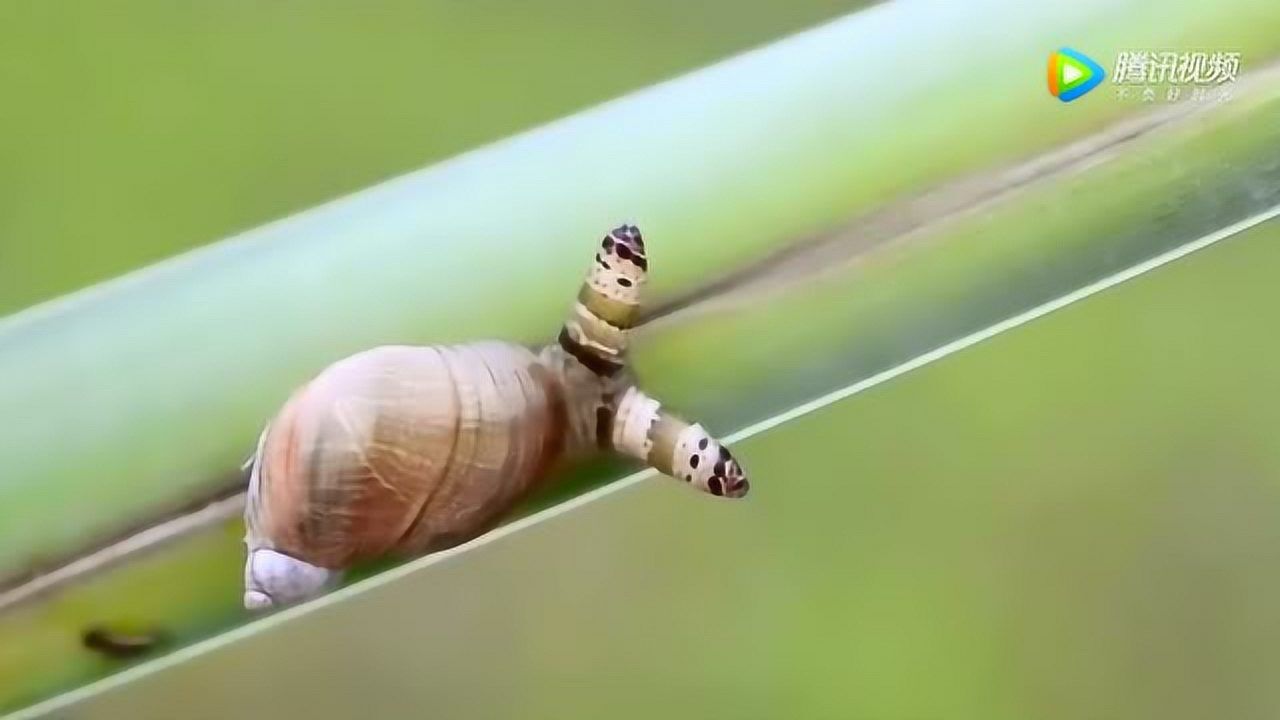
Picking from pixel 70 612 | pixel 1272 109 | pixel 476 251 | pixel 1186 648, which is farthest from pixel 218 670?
pixel 1272 109

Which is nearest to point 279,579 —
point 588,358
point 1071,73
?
point 588,358

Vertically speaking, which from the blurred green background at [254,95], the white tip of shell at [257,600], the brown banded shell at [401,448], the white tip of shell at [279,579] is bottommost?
the white tip of shell at [257,600]

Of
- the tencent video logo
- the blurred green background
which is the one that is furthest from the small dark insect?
the tencent video logo

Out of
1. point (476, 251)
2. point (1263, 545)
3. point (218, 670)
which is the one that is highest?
point (476, 251)

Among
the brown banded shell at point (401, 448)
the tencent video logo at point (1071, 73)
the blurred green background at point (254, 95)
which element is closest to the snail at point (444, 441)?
the brown banded shell at point (401, 448)

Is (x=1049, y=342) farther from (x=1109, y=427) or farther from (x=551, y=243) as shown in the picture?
(x=551, y=243)

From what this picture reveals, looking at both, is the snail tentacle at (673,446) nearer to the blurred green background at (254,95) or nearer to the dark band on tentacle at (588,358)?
the dark band on tentacle at (588,358)
